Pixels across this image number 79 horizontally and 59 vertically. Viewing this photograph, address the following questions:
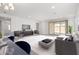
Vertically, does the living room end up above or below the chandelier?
below

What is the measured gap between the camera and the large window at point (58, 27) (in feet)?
6.64

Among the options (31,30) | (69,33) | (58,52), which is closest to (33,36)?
(31,30)

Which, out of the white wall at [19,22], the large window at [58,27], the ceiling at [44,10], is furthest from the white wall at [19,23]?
the large window at [58,27]

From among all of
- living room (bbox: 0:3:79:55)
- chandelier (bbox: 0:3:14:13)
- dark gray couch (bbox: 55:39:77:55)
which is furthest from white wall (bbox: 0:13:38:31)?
dark gray couch (bbox: 55:39:77:55)

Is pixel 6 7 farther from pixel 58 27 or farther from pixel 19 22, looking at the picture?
pixel 58 27

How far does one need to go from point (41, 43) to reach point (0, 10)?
130 cm

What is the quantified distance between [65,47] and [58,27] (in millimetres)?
522

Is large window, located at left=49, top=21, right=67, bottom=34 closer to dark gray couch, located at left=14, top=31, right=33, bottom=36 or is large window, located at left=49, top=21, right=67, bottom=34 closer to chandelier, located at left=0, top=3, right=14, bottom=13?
dark gray couch, located at left=14, top=31, right=33, bottom=36

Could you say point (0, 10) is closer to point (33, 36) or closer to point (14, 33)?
point (14, 33)

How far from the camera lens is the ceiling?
1948mm

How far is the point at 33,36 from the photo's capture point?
7.22 feet

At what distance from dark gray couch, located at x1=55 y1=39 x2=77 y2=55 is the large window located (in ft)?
0.79

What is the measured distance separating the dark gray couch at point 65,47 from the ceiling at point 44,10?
648mm

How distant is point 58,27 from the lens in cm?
210
